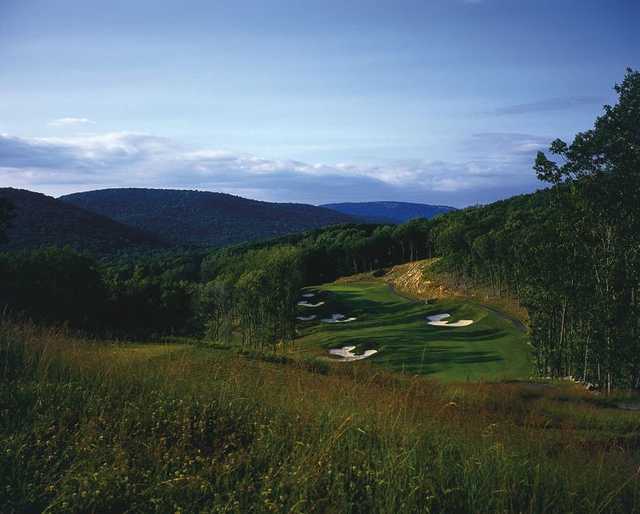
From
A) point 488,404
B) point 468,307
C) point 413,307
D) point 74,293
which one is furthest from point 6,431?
point 413,307

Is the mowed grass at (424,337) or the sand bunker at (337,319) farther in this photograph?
the sand bunker at (337,319)

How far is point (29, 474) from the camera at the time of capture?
503 cm

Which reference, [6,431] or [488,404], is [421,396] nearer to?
[488,404]

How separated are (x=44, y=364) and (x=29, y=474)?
3.06m

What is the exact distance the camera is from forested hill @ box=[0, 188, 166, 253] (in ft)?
415

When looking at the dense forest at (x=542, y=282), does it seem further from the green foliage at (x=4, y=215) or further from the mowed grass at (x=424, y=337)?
the mowed grass at (x=424, y=337)

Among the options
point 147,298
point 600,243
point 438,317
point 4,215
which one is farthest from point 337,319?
point 600,243

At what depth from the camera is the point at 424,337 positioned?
171 ft

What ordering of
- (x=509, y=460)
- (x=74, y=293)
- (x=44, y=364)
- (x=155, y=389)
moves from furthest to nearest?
(x=74, y=293) → (x=44, y=364) → (x=155, y=389) → (x=509, y=460)

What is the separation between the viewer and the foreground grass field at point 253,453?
4754 millimetres

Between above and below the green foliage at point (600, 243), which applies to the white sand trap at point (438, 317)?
below

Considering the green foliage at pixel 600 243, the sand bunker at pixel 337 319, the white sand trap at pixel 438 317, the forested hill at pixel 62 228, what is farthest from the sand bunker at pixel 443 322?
the forested hill at pixel 62 228

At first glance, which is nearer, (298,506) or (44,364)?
(298,506)

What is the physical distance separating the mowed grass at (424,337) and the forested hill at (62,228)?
82.3m
